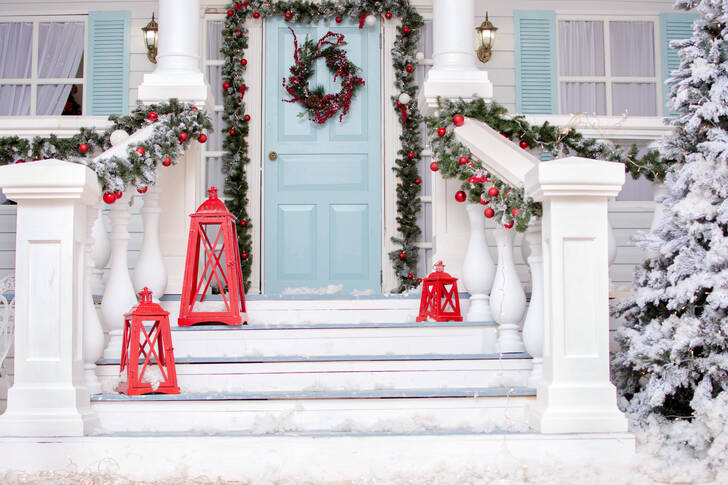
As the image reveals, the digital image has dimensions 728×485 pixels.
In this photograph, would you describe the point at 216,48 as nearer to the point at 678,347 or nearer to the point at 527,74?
the point at 527,74

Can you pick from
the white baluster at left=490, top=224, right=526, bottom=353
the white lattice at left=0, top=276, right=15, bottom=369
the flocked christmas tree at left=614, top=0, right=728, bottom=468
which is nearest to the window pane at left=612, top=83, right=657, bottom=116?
the flocked christmas tree at left=614, top=0, right=728, bottom=468

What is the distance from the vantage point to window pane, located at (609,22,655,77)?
5883 millimetres

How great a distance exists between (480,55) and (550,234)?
10.7ft

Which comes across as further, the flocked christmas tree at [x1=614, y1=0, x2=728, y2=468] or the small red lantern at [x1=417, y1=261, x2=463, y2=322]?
the small red lantern at [x1=417, y1=261, x2=463, y2=322]

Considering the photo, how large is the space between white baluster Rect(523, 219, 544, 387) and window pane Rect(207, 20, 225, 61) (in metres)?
3.47

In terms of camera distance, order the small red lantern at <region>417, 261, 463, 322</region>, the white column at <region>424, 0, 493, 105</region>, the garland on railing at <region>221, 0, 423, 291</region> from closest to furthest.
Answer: the small red lantern at <region>417, 261, 463, 322</region>
the white column at <region>424, 0, 493, 105</region>
the garland on railing at <region>221, 0, 423, 291</region>

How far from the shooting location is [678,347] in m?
2.90

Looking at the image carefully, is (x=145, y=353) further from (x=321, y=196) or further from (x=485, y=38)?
(x=485, y=38)

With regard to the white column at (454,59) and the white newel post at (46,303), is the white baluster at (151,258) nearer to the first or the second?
the white newel post at (46,303)

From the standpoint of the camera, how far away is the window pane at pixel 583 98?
19.2 ft

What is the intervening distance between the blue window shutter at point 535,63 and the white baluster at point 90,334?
371 cm

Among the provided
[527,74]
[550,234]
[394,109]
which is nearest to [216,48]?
[394,109]

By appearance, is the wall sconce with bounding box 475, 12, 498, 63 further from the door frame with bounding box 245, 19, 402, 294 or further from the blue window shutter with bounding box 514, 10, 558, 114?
the door frame with bounding box 245, 19, 402, 294

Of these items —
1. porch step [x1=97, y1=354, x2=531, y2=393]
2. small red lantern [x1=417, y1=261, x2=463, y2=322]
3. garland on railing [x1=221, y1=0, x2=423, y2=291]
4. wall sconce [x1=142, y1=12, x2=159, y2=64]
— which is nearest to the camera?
porch step [x1=97, y1=354, x2=531, y2=393]
